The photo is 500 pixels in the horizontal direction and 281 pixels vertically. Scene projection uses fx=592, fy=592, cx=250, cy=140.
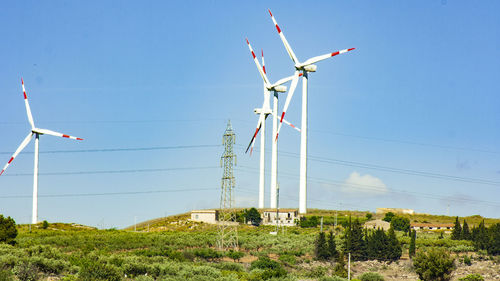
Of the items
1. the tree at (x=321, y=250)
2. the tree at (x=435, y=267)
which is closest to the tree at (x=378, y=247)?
the tree at (x=321, y=250)

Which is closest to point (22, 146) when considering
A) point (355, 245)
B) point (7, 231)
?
point (7, 231)

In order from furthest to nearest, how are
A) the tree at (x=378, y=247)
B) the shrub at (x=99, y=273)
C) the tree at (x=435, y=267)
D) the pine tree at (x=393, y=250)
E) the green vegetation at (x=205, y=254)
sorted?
the tree at (x=378, y=247), the pine tree at (x=393, y=250), the tree at (x=435, y=267), the green vegetation at (x=205, y=254), the shrub at (x=99, y=273)

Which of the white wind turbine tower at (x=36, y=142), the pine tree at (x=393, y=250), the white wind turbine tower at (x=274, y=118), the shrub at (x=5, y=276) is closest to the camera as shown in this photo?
the shrub at (x=5, y=276)

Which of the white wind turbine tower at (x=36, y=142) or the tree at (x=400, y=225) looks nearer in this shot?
the white wind turbine tower at (x=36, y=142)

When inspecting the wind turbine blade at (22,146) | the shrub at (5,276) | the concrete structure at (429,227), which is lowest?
the shrub at (5,276)

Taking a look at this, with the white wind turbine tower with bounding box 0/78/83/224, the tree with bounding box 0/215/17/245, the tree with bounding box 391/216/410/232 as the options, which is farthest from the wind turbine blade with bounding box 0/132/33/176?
the tree with bounding box 391/216/410/232

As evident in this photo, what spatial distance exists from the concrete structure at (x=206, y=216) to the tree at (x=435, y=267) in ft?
249

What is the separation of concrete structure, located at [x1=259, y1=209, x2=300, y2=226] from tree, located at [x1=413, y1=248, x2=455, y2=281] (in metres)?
70.2

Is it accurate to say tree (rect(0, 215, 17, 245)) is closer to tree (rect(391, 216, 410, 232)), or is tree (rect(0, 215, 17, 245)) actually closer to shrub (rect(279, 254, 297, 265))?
shrub (rect(279, 254, 297, 265))

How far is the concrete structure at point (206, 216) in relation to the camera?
5979 inches

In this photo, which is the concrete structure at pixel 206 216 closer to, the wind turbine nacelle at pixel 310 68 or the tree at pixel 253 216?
the tree at pixel 253 216

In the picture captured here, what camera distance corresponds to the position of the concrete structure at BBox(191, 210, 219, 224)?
151875 mm

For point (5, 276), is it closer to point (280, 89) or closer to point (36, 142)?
point (36, 142)

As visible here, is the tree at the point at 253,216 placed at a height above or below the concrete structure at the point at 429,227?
above
